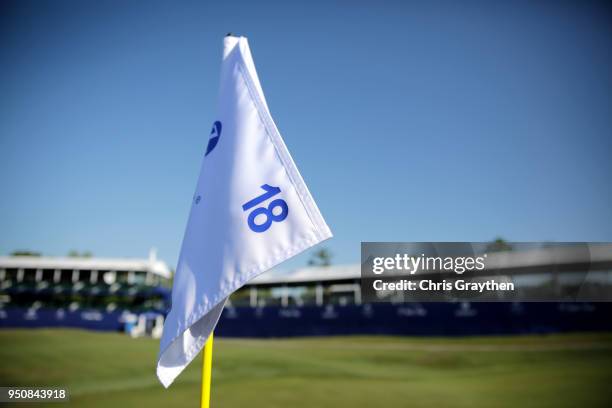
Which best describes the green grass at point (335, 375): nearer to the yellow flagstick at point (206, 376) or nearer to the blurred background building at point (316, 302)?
the blurred background building at point (316, 302)

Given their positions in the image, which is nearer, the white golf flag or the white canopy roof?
the white golf flag

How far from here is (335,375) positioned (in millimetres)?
15406

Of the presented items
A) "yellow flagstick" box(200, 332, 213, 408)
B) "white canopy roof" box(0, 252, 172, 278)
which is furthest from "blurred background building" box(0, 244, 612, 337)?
"yellow flagstick" box(200, 332, 213, 408)

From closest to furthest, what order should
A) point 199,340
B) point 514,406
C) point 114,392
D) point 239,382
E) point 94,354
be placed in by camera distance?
point 199,340, point 514,406, point 114,392, point 239,382, point 94,354

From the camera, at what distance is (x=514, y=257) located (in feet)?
109

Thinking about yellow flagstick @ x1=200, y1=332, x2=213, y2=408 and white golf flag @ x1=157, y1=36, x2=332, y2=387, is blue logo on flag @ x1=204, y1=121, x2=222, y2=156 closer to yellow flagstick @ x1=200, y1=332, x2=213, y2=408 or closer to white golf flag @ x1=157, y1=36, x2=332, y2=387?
white golf flag @ x1=157, y1=36, x2=332, y2=387

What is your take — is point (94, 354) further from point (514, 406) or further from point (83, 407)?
point (514, 406)

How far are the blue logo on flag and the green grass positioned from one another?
847 centimetres

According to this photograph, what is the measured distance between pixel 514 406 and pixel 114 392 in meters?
10.5

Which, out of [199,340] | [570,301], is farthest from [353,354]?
[199,340]

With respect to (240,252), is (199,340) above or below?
below

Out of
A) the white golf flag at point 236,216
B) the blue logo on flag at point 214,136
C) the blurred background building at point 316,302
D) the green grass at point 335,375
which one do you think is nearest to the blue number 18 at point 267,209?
the white golf flag at point 236,216

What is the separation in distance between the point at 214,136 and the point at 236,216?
22.8 inches

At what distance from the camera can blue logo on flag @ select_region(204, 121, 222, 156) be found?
2400 millimetres
